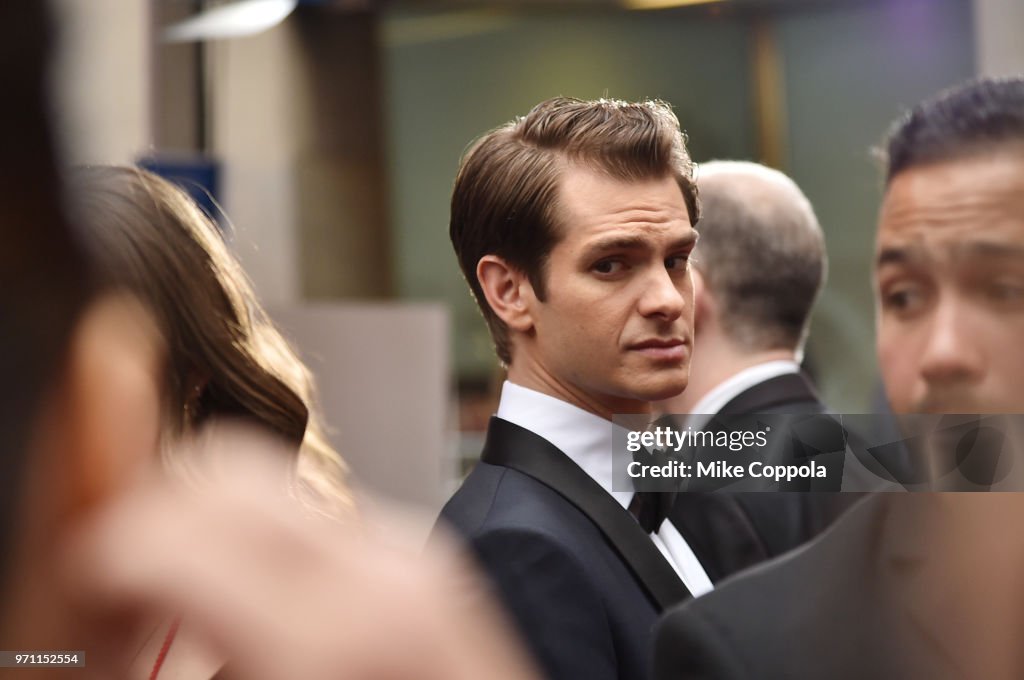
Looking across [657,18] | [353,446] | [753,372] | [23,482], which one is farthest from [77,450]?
[353,446]

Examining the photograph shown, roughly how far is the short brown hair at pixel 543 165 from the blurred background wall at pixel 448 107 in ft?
0.19

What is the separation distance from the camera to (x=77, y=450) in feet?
1.79

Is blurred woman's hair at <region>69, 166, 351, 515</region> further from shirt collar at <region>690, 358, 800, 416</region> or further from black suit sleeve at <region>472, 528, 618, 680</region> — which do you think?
shirt collar at <region>690, 358, 800, 416</region>

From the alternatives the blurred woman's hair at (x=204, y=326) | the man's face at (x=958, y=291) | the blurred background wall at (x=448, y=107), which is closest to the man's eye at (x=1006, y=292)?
the man's face at (x=958, y=291)

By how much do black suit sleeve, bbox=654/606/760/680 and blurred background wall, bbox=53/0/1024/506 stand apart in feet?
0.92

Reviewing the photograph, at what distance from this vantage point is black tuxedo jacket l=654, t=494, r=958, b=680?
956mm

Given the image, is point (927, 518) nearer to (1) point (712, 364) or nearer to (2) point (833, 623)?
(2) point (833, 623)

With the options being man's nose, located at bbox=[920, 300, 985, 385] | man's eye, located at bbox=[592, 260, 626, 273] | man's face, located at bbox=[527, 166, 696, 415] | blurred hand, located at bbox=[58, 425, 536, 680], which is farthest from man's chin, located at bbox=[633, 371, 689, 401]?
blurred hand, located at bbox=[58, 425, 536, 680]

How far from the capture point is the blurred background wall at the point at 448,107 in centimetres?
116

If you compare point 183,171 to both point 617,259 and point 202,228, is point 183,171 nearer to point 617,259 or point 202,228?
point 202,228

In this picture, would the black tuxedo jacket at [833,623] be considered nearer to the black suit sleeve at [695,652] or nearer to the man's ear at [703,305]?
the black suit sleeve at [695,652]

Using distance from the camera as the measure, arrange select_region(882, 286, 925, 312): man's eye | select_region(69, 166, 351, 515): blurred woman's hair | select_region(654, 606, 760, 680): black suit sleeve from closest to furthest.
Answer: select_region(654, 606, 760, 680): black suit sleeve, select_region(882, 286, 925, 312): man's eye, select_region(69, 166, 351, 515): blurred woman's hair

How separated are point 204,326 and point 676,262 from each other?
0.51 m

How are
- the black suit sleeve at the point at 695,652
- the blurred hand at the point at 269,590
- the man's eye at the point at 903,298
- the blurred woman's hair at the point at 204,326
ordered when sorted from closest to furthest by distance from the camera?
the blurred hand at the point at 269,590 < the black suit sleeve at the point at 695,652 < the man's eye at the point at 903,298 < the blurred woman's hair at the point at 204,326
